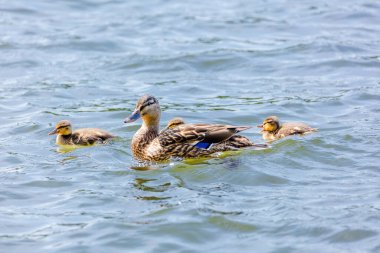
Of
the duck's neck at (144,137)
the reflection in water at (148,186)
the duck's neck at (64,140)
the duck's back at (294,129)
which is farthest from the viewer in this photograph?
the duck's neck at (64,140)

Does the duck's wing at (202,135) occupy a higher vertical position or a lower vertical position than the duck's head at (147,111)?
lower

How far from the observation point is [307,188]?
1012 cm

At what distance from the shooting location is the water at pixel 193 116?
9094 millimetres

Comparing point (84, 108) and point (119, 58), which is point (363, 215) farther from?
point (119, 58)

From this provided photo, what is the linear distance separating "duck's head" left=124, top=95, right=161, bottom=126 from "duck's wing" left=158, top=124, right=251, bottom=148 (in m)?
0.38

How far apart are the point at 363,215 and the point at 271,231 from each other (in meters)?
0.98

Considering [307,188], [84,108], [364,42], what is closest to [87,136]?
[84,108]

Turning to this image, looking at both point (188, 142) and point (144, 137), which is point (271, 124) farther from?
point (144, 137)

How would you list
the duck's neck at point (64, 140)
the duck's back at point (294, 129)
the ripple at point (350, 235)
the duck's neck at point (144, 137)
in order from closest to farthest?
the ripple at point (350, 235)
the duck's neck at point (144, 137)
the duck's back at point (294, 129)
the duck's neck at point (64, 140)

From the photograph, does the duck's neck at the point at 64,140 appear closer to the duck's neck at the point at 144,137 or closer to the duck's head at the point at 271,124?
the duck's neck at the point at 144,137

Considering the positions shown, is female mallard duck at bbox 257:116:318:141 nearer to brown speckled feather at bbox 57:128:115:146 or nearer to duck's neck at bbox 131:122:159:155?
duck's neck at bbox 131:122:159:155

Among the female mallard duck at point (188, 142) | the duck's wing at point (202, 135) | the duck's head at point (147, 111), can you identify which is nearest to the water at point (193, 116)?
A: the female mallard duck at point (188, 142)

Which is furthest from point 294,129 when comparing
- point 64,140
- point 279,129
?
point 64,140

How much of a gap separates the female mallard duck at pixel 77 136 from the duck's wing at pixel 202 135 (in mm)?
1119
